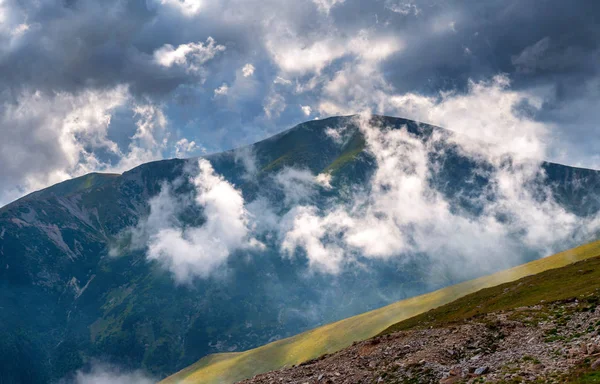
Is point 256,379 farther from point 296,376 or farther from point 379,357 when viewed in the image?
point 379,357

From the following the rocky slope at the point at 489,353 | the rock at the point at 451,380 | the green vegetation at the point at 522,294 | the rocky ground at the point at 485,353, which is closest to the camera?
the rocky slope at the point at 489,353

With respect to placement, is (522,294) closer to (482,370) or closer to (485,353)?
(485,353)

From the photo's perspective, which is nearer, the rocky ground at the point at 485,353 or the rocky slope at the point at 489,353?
Result: the rocky slope at the point at 489,353

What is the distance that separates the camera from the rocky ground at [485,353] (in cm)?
4244

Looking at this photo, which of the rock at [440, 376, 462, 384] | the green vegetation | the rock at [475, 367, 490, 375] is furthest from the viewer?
the green vegetation

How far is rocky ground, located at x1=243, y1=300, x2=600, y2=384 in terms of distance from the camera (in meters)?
42.4

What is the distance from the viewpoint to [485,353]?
52.5m

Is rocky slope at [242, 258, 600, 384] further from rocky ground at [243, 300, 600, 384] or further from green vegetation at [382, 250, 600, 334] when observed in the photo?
green vegetation at [382, 250, 600, 334]

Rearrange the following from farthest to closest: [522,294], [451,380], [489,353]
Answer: [522,294]
[489,353]
[451,380]

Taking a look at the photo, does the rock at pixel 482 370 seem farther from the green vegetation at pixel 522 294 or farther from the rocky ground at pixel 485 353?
the green vegetation at pixel 522 294

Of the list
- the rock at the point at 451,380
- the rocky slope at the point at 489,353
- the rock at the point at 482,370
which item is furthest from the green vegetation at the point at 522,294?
the rock at the point at 451,380

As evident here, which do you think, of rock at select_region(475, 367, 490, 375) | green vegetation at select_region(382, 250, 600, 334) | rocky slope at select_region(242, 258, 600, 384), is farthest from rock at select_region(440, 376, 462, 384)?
green vegetation at select_region(382, 250, 600, 334)

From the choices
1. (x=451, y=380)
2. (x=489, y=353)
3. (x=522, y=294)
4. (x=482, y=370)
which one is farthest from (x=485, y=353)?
(x=522, y=294)

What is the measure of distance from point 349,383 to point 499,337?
62.0 ft
